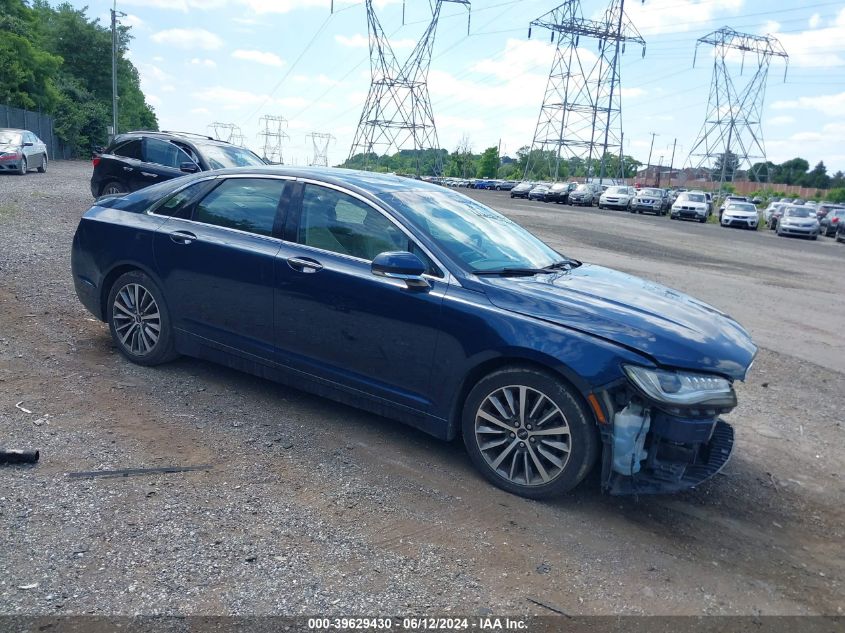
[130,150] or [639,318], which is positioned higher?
[130,150]

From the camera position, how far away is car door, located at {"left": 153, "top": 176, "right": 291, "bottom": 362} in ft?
16.3

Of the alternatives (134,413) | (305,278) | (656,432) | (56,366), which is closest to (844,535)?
(656,432)

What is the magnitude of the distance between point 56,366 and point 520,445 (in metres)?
3.61

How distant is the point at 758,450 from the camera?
5.12 metres

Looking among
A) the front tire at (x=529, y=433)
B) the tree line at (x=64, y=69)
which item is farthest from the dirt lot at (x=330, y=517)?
the tree line at (x=64, y=69)

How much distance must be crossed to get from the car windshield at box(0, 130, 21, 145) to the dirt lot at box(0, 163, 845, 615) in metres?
22.4

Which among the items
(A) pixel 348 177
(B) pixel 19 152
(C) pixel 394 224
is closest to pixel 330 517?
Answer: (C) pixel 394 224

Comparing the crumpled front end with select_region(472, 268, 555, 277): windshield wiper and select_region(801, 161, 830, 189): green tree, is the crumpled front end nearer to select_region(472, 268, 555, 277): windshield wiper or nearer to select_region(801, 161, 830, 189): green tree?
select_region(472, 268, 555, 277): windshield wiper

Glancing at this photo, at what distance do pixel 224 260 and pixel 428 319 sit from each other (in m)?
1.69

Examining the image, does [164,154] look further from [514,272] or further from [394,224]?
[514,272]

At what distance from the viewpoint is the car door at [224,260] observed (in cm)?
496

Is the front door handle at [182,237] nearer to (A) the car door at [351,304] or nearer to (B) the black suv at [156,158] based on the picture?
(A) the car door at [351,304]

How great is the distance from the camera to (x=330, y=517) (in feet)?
12.1

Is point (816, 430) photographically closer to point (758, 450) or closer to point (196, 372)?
point (758, 450)
